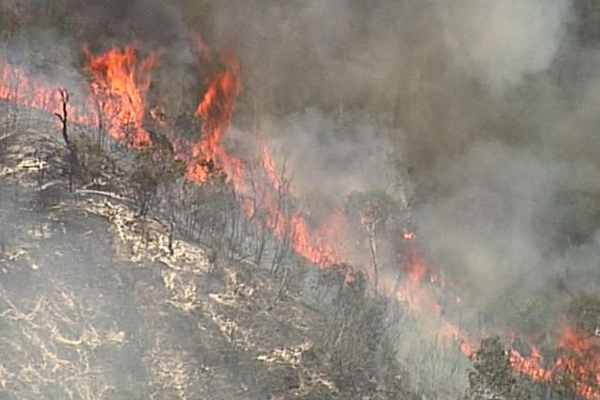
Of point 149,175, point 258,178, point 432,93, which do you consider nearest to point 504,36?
point 432,93

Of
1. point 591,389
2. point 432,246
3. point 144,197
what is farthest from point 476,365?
point 144,197

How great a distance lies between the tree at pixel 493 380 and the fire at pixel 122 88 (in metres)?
13.1

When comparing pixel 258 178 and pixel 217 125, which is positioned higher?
pixel 217 125

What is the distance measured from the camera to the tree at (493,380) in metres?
26.7

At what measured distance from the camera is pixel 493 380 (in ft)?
87.9

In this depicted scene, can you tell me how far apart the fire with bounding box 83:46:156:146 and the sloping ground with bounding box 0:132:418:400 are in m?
4.49

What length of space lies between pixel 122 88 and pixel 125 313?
11943mm

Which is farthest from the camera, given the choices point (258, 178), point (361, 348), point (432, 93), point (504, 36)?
point (432, 93)

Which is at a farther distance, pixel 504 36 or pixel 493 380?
pixel 504 36

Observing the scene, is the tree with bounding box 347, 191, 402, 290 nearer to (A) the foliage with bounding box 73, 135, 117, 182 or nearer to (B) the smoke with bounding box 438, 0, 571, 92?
(B) the smoke with bounding box 438, 0, 571, 92

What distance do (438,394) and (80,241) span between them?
1069cm

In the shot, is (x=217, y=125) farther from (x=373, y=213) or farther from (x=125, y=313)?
(x=125, y=313)

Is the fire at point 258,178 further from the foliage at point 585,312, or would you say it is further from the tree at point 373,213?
the tree at point 373,213

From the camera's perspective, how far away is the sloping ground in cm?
2523
